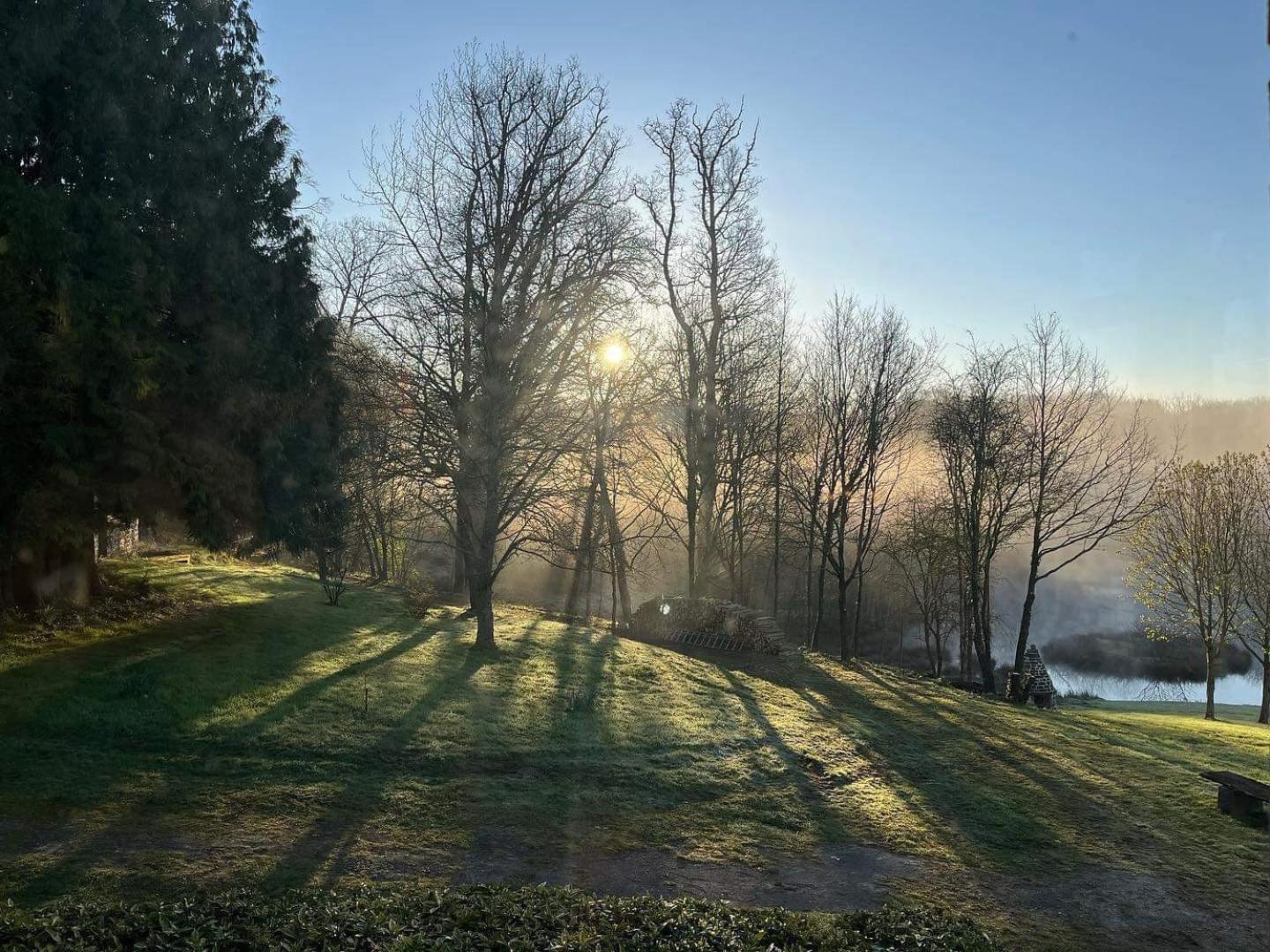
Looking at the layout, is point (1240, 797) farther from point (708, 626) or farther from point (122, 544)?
point (122, 544)

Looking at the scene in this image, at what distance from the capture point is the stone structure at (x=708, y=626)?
2148cm

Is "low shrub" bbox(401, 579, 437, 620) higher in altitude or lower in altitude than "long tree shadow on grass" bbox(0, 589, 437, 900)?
higher

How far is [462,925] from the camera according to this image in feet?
16.4

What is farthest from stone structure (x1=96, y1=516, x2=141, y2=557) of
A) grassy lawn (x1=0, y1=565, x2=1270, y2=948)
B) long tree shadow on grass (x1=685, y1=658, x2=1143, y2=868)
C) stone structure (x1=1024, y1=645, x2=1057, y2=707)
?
stone structure (x1=1024, y1=645, x2=1057, y2=707)

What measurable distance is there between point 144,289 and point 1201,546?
27406 mm

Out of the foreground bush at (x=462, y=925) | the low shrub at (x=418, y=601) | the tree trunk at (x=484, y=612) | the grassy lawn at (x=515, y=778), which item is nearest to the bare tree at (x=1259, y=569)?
the grassy lawn at (x=515, y=778)

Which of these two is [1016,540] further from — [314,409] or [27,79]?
[27,79]

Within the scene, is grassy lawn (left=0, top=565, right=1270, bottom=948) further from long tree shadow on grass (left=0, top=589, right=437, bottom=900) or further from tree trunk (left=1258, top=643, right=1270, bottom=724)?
tree trunk (left=1258, top=643, right=1270, bottom=724)

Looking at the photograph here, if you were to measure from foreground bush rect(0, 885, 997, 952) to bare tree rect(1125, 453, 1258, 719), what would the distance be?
22.9 metres

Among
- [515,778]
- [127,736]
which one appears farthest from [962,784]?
[127,736]

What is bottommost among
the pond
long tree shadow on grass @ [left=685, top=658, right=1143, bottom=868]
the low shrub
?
the pond

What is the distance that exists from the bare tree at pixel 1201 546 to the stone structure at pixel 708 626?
13081 mm

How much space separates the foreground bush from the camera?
180 inches

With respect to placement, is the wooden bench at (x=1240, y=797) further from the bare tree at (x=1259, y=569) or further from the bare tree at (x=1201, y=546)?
the bare tree at (x=1201, y=546)
